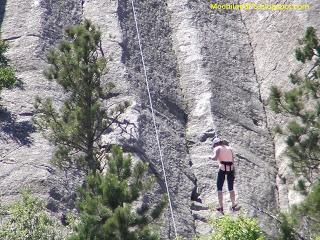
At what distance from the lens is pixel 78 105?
53.8ft

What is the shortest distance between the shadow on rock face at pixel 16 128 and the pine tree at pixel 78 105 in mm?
3131

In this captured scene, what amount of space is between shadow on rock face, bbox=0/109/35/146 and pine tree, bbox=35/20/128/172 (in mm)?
3131

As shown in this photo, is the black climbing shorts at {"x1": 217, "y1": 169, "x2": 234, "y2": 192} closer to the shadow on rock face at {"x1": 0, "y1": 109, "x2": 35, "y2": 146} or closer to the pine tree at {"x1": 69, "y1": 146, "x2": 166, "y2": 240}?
the pine tree at {"x1": 69, "y1": 146, "x2": 166, "y2": 240}

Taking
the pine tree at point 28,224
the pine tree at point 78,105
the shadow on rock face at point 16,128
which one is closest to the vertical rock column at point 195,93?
the pine tree at point 78,105

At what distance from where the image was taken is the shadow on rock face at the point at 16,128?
19844 millimetres

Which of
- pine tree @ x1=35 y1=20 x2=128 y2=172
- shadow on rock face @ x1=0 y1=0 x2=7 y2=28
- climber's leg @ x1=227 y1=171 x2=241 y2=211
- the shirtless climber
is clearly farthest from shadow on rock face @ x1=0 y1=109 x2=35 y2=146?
shadow on rock face @ x1=0 y1=0 x2=7 y2=28

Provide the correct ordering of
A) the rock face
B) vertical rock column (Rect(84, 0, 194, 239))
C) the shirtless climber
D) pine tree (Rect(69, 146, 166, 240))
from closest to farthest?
pine tree (Rect(69, 146, 166, 240)) → the shirtless climber → the rock face → vertical rock column (Rect(84, 0, 194, 239))

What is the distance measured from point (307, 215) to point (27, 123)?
27.2ft

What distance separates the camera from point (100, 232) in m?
13.5

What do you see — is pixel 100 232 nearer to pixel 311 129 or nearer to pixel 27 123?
pixel 311 129

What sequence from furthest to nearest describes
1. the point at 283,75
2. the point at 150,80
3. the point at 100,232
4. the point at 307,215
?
the point at 283,75 → the point at 150,80 → the point at 307,215 → the point at 100,232

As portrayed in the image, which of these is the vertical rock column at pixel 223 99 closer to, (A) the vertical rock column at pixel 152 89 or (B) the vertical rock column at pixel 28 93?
(A) the vertical rock column at pixel 152 89

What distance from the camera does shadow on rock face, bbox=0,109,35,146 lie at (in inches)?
781

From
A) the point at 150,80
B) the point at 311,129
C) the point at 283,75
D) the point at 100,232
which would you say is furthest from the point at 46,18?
the point at 100,232
